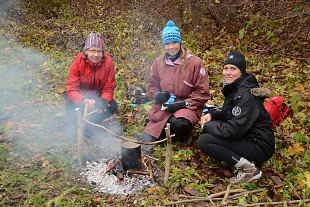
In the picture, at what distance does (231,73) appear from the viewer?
13.2 feet

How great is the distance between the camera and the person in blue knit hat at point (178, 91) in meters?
4.62

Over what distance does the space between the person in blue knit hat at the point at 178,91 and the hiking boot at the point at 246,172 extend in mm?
960

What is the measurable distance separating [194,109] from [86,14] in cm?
646

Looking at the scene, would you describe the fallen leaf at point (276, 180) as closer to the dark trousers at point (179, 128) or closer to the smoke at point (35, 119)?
the dark trousers at point (179, 128)

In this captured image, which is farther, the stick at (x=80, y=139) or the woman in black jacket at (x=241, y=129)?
the stick at (x=80, y=139)

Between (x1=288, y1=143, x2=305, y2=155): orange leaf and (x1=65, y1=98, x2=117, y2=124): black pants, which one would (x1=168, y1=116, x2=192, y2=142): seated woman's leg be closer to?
(x1=65, y1=98, x2=117, y2=124): black pants

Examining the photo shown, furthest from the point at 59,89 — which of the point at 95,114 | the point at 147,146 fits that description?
the point at 147,146

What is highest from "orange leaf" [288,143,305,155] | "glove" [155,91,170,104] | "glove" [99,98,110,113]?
"glove" [155,91,170,104]

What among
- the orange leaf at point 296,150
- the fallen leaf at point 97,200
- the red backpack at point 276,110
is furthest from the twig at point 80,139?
the orange leaf at point 296,150

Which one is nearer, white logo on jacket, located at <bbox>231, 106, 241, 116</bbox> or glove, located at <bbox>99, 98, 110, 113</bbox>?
white logo on jacket, located at <bbox>231, 106, 241, 116</bbox>

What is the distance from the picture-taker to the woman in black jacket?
12.5ft

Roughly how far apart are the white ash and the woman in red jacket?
0.95 m

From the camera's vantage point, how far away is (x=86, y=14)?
995 centimetres

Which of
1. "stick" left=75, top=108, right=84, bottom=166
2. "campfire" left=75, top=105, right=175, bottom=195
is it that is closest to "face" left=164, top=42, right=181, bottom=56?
"campfire" left=75, top=105, right=175, bottom=195
